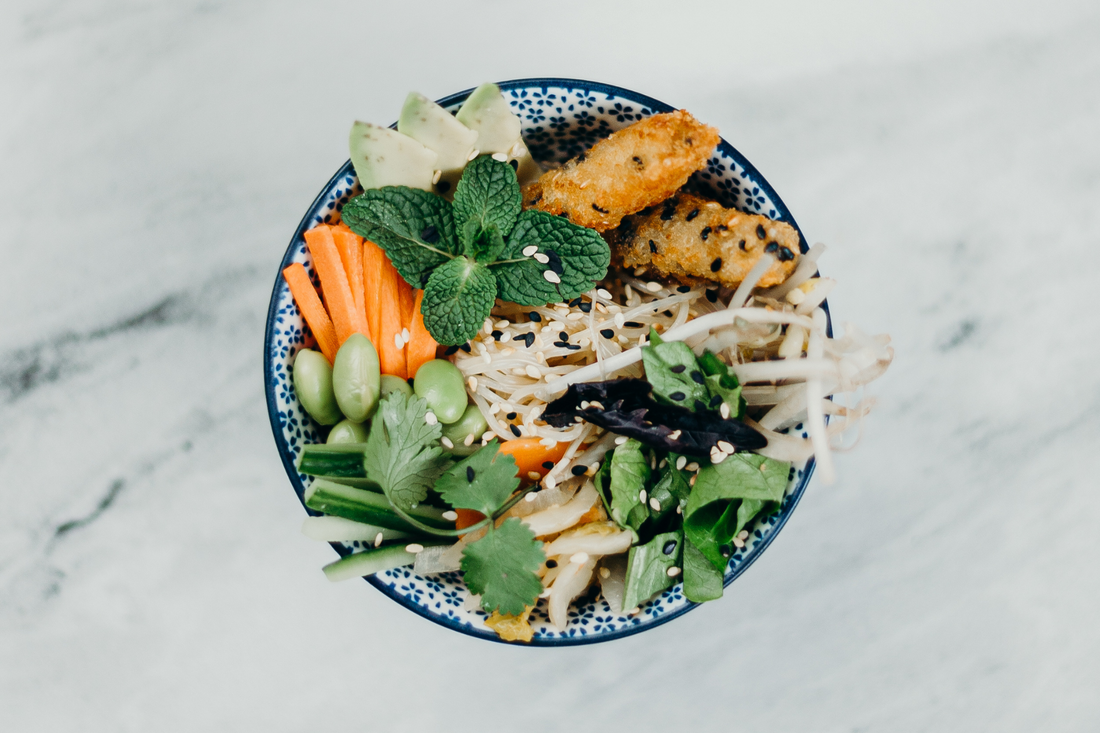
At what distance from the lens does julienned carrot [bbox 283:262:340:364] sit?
1.88 m

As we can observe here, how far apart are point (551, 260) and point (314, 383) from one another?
713mm

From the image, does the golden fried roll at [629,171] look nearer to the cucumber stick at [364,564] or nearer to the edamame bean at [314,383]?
the edamame bean at [314,383]

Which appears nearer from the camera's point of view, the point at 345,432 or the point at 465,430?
the point at 345,432

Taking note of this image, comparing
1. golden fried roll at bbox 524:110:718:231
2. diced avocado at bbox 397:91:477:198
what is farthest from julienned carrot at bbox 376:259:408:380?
golden fried roll at bbox 524:110:718:231

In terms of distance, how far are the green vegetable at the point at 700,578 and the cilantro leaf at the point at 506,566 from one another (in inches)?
15.4

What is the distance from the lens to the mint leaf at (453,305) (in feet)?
6.23

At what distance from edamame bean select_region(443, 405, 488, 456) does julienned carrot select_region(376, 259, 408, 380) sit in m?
0.23

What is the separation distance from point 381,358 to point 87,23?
1637 millimetres

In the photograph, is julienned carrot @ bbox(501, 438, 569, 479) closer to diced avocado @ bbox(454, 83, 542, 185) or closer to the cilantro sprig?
the cilantro sprig

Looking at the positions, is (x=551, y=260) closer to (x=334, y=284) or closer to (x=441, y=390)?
(x=441, y=390)

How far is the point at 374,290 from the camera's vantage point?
1.98m

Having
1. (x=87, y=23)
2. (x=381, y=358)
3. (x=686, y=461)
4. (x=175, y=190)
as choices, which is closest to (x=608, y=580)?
(x=686, y=461)

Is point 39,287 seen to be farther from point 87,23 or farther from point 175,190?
point 87,23

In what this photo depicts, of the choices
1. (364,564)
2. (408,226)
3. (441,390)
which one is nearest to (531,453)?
(441,390)
